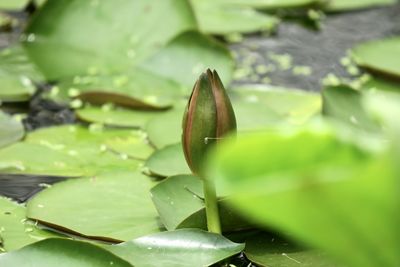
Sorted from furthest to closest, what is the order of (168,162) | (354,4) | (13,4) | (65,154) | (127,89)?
(354,4), (13,4), (127,89), (65,154), (168,162)

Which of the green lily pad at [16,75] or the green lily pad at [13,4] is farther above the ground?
the green lily pad at [13,4]

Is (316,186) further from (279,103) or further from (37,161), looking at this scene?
(279,103)

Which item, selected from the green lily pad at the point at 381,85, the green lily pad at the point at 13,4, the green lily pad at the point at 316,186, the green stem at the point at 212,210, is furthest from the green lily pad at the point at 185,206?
the green lily pad at the point at 13,4

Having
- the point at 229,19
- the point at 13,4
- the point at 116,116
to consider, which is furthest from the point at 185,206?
the point at 13,4

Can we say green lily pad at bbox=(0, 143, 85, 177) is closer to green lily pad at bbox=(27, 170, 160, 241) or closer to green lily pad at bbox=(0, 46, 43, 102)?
green lily pad at bbox=(27, 170, 160, 241)

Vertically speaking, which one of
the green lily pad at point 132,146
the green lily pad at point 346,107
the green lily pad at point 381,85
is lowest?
the green lily pad at point 132,146

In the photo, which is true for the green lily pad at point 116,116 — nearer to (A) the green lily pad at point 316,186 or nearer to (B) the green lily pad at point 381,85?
(B) the green lily pad at point 381,85
